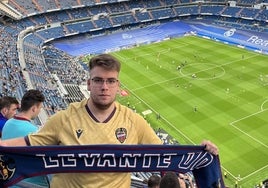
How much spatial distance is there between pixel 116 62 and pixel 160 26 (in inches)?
2627

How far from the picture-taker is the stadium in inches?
1217

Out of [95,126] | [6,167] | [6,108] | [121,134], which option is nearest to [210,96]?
[6,108]

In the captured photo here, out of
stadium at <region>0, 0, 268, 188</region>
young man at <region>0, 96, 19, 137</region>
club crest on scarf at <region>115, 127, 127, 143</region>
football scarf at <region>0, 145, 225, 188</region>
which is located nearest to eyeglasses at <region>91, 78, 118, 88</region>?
club crest on scarf at <region>115, 127, 127, 143</region>

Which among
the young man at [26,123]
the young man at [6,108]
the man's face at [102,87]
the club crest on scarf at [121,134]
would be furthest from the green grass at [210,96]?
the man's face at [102,87]

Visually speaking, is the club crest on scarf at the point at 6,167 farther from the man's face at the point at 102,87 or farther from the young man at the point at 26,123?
the man's face at the point at 102,87

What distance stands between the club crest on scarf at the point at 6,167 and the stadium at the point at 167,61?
263 centimetres

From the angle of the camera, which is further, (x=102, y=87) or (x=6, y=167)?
(x=6, y=167)

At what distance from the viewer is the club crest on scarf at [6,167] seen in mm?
4465

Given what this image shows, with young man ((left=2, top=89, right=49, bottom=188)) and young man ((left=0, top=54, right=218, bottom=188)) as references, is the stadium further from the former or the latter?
young man ((left=0, top=54, right=218, bottom=188))

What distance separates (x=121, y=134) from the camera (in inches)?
169

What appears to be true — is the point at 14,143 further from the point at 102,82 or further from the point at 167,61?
the point at 167,61

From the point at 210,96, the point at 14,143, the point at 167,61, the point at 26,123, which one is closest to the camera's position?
the point at 14,143

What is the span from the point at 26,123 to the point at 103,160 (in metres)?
2.11

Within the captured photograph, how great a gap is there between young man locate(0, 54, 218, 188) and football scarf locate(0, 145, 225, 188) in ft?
0.29
